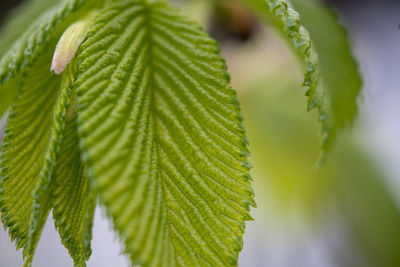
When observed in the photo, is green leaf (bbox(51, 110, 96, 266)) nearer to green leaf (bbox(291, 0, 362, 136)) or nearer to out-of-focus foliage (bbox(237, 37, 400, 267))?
green leaf (bbox(291, 0, 362, 136))

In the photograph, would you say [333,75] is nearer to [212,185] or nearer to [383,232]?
[212,185]

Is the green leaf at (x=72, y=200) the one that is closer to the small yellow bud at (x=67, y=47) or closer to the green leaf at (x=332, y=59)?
the small yellow bud at (x=67, y=47)

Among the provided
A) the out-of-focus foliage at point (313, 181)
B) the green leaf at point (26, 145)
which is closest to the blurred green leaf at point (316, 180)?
the out-of-focus foliage at point (313, 181)

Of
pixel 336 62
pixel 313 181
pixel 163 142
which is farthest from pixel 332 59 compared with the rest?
pixel 313 181

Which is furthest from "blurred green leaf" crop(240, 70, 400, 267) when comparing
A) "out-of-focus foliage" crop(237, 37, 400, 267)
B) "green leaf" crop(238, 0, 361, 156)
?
"green leaf" crop(238, 0, 361, 156)

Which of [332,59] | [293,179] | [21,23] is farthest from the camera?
[293,179]

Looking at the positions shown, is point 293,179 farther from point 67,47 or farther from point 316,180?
point 67,47
